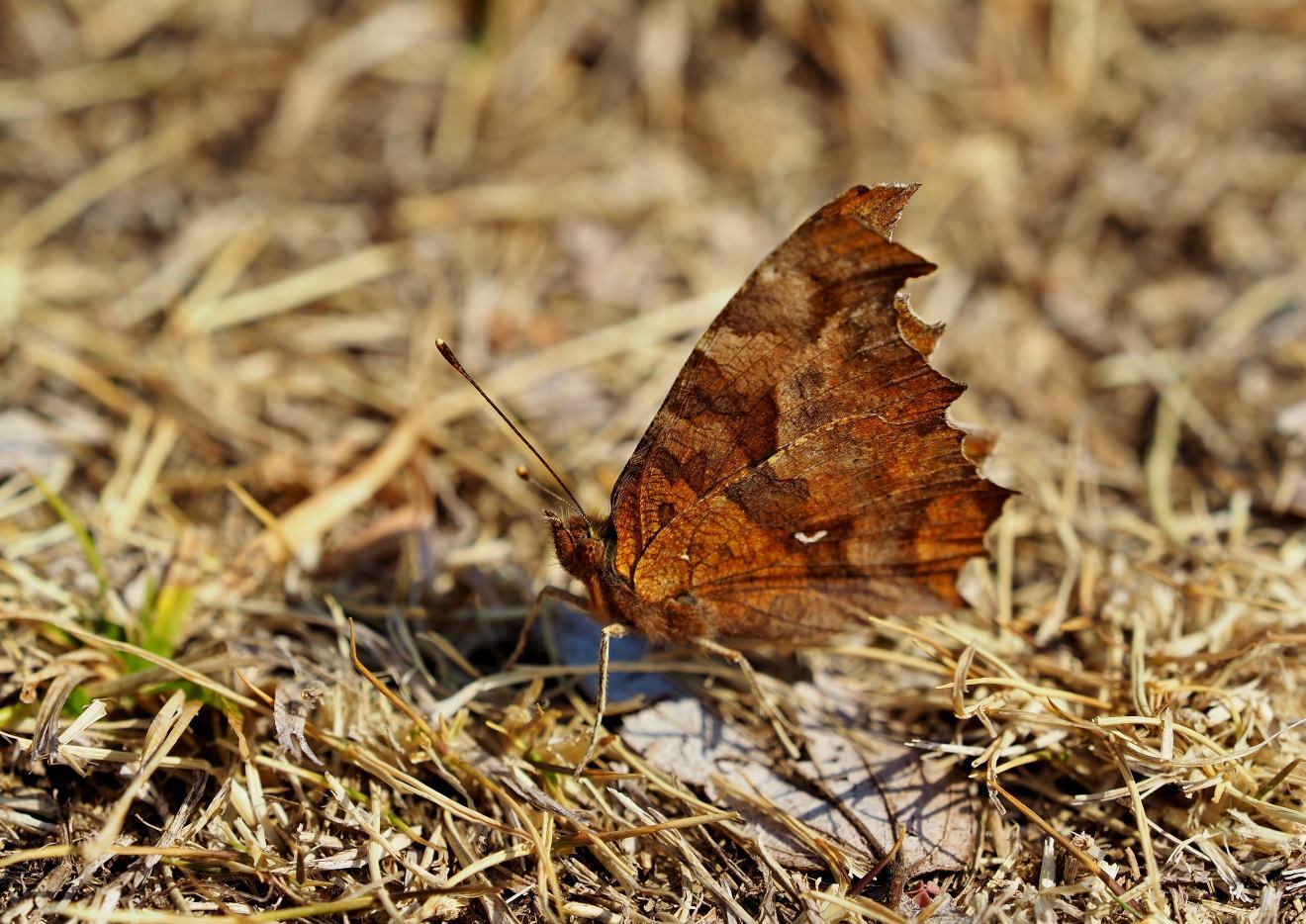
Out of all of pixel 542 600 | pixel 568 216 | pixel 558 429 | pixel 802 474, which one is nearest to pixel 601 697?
pixel 542 600

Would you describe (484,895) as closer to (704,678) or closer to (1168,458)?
(704,678)

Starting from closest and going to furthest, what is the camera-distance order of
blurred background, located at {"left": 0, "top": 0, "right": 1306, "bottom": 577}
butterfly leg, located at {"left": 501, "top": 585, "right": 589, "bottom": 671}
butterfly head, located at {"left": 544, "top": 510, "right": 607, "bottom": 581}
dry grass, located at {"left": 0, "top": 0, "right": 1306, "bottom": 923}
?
1. dry grass, located at {"left": 0, "top": 0, "right": 1306, "bottom": 923}
2. butterfly head, located at {"left": 544, "top": 510, "right": 607, "bottom": 581}
3. butterfly leg, located at {"left": 501, "top": 585, "right": 589, "bottom": 671}
4. blurred background, located at {"left": 0, "top": 0, "right": 1306, "bottom": 577}

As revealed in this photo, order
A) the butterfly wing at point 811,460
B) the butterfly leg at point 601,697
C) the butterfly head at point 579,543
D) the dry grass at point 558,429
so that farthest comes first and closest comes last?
the butterfly head at point 579,543
the butterfly leg at point 601,697
the dry grass at point 558,429
the butterfly wing at point 811,460

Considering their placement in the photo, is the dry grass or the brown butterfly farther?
the dry grass

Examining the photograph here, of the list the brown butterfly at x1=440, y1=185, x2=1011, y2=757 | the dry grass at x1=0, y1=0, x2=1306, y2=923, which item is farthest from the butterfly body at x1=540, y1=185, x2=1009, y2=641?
the dry grass at x1=0, y1=0, x2=1306, y2=923

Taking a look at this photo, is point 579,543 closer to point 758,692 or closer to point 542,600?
point 542,600

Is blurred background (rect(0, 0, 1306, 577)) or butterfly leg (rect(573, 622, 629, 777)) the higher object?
blurred background (rect(0, 0, 1306, 577))

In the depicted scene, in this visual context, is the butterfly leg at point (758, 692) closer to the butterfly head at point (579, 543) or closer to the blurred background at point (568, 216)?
the butterfly head at point (579, 543)

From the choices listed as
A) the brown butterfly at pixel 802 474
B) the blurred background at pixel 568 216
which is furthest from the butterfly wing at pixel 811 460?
the blurred background at pixel 568 216

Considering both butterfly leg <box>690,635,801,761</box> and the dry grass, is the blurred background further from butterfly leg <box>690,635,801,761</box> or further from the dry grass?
butterfly leg <box>690,635,801,761</box>
